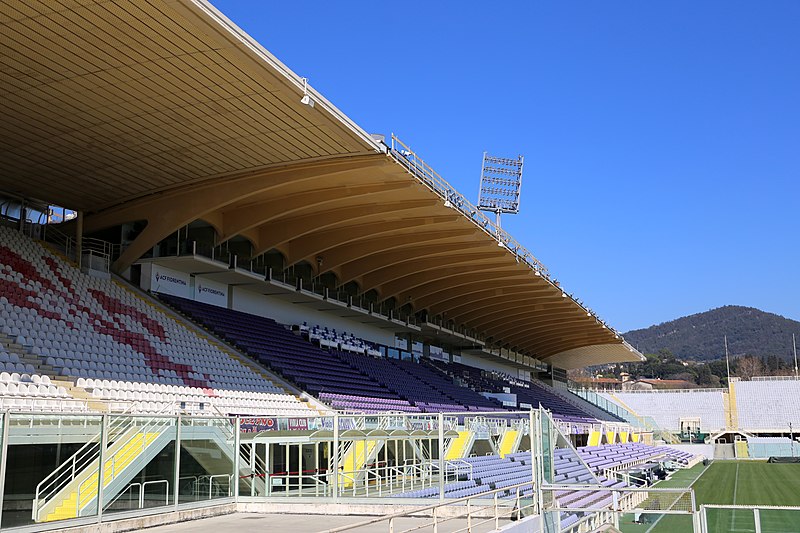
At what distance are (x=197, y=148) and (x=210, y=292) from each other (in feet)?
33.5

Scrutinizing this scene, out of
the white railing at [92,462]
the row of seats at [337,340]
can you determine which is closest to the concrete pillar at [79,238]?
the row of seats at [337,340]

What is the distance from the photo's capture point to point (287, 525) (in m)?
12.0

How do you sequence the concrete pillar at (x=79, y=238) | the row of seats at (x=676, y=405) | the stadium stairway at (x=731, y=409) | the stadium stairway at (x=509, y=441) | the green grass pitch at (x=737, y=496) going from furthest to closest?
1. the row of seats at (x=676, y=405)
2. the stadium stairway at (x=731, y=409)
3. the concrete pillar at (x=79, y=238)
4. the stadium stairway at (x=509, y=441)
5. the green grass pitch at (x=737, y=496)

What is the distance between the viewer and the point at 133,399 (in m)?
18.0

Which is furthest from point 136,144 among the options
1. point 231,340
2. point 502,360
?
point 502,360

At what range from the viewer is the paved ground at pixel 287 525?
11.3 meters

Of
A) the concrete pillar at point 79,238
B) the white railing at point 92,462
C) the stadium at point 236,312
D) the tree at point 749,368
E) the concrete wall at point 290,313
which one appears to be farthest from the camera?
the tree at point 749,368

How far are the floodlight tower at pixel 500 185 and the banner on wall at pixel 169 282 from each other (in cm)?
2626

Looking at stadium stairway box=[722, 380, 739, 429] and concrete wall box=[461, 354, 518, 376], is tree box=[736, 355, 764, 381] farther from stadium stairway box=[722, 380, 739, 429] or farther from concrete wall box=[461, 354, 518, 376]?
concrete wall box=[461, 354, 518, 376]

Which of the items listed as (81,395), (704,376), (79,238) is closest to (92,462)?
(81,395)

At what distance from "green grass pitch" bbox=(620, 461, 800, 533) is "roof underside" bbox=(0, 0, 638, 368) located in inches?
409

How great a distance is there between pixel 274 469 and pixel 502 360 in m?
47.1

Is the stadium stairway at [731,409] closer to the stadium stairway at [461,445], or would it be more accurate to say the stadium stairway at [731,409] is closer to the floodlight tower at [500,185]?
the floodlight tower at [500,185]

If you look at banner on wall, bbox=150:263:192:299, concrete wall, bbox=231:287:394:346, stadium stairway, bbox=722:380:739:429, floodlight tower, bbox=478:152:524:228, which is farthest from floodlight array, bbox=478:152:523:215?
stadium stairway, bbox=722:380:739:429
